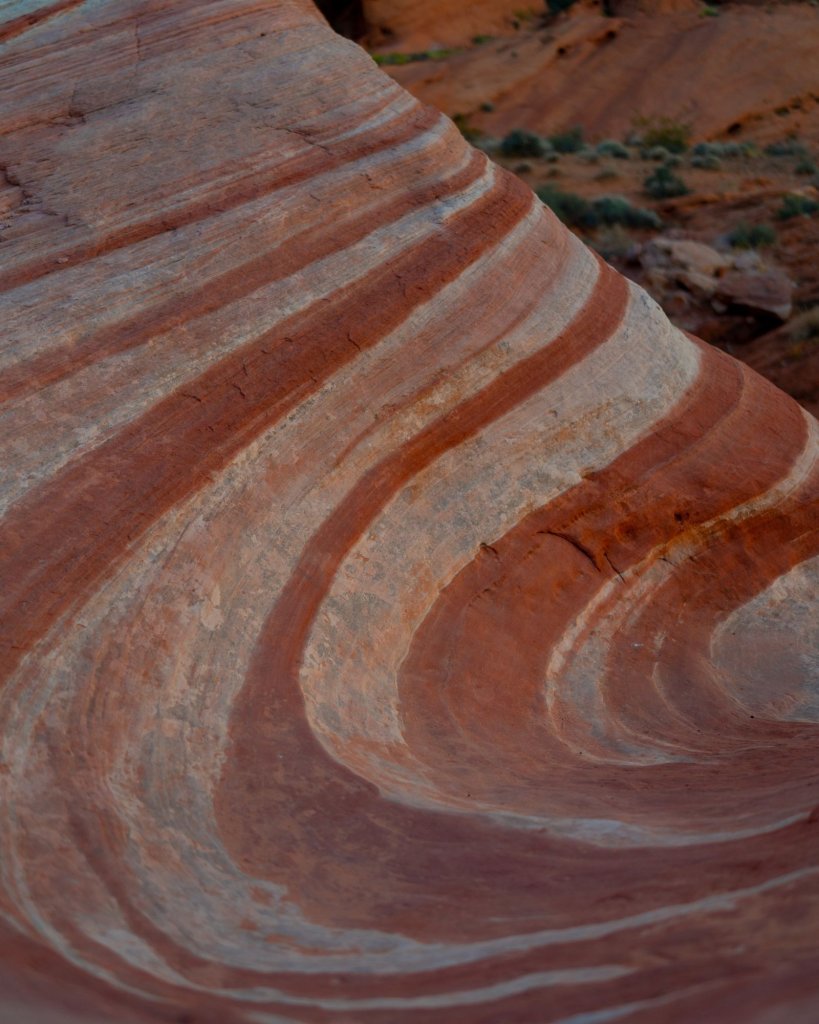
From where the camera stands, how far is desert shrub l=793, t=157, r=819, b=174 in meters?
20.7

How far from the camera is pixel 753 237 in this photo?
16625 millimetres

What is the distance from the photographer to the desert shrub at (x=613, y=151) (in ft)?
72.7

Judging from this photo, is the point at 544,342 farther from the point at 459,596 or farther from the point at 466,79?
the point at 466,79

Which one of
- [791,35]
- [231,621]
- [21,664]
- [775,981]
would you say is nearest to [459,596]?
[231,621]

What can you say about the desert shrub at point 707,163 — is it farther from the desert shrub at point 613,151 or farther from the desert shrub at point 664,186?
the desert shrub at point 664,186

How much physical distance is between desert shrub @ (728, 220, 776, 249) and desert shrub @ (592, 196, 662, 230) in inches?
53.4

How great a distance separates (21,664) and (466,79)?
26.2 m

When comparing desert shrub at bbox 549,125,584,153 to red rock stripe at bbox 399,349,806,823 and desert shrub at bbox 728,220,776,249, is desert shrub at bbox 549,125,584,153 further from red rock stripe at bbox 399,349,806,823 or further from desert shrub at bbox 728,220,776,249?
red rock stripe at bbox 399,349,806,823

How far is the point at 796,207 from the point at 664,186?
274cm

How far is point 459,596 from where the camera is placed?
5.77 meters

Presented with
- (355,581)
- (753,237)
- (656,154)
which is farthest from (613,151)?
(355,581)

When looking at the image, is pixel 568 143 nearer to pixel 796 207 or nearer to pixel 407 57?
pixel 796 207

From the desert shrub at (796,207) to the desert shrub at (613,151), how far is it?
5.25 m

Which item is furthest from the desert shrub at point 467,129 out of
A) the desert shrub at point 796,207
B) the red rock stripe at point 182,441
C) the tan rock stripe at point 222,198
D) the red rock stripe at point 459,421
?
the red rock stripe at point 182,441
